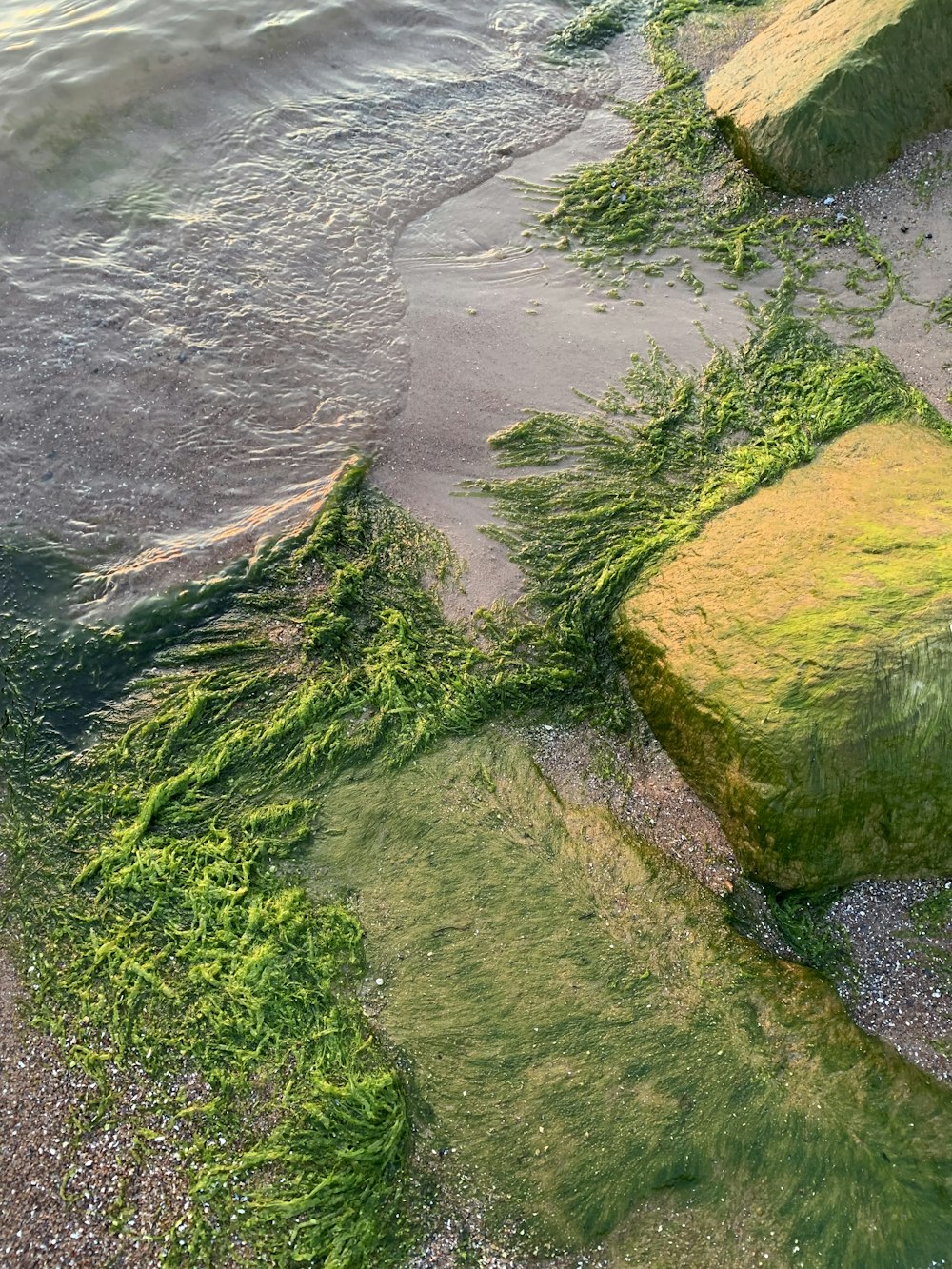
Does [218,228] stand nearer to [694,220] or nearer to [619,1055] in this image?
[694,220]

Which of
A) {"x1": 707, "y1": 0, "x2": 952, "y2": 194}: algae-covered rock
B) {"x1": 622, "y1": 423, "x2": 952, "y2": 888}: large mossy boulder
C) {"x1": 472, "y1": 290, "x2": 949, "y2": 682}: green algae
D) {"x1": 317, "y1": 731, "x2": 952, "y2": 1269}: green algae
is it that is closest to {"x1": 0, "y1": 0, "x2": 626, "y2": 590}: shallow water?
{"x1": 472, "y1": 290, "x2": 949, "y2": 682}: green algae

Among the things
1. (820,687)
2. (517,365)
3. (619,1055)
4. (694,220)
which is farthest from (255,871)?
(694,220)

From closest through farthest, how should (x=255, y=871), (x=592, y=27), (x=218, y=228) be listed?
1. (x=255, y=871)
2. (x=218, y=228)
3. (x=592, y=27)

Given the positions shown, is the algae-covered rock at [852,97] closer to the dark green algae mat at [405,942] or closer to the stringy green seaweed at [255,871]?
the dark green algae mat at [405,942]

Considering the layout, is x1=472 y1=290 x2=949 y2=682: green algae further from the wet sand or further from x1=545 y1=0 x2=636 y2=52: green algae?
x1=545 y1=0 x2=636 y2=52: green algae

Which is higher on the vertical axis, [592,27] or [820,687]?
[592,27]

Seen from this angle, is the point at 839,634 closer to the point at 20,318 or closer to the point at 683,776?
the point at 683,776
